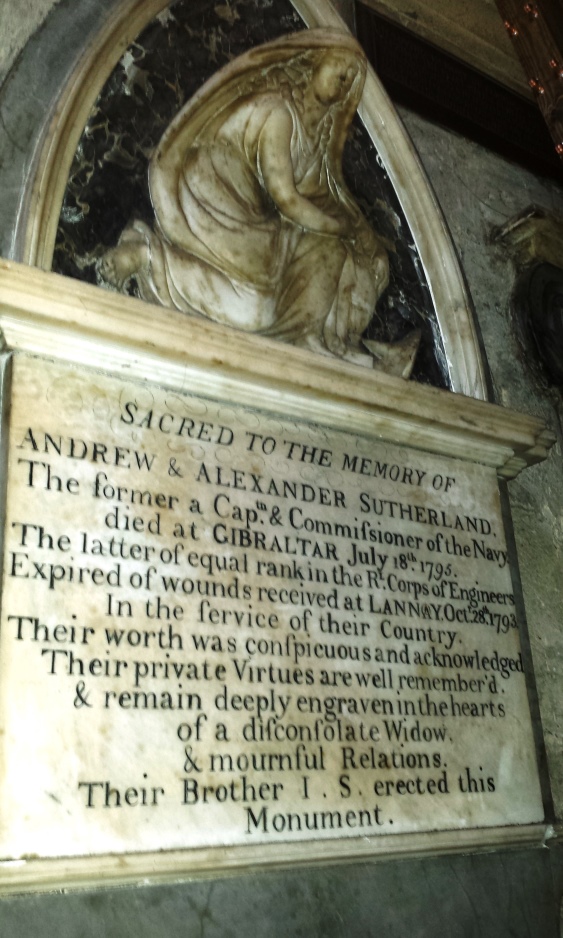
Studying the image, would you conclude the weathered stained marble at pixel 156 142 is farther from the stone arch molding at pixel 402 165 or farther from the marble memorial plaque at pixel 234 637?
the marble memorial plaque at pixel 234 637

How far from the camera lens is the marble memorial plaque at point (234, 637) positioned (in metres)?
2.19

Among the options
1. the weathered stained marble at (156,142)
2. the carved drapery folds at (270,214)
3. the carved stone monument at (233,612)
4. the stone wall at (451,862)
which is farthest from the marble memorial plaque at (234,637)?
the weathered stained marble at (156,142)

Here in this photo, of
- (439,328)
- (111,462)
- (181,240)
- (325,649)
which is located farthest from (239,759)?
(439,328)

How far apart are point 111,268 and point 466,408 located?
137 centimetres

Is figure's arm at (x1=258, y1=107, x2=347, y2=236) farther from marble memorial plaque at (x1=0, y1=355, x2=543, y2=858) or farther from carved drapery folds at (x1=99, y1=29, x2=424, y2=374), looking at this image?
marble memorial plaque at (x1=0, y1=355, x2=543, y2=858)

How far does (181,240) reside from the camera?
9.81 ft

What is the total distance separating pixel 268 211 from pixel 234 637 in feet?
5.48

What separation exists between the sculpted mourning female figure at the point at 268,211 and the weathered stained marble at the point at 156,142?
0.07 meters

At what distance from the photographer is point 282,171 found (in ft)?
10.8

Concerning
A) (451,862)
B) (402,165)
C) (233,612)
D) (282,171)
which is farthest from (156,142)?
(451,862)

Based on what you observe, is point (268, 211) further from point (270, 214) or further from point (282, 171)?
point (282, 171)

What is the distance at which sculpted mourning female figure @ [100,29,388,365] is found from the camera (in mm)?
2984

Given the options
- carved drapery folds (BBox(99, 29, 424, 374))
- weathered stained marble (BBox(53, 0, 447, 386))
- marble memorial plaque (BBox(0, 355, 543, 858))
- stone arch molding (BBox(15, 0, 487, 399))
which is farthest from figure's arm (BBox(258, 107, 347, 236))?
marble memorial plaque (BBox(0, 355, 543, 858))

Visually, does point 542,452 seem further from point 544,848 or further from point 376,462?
point 544,848
